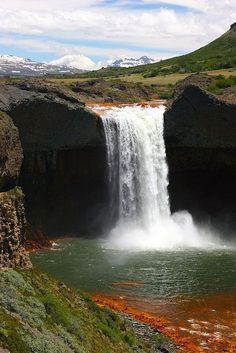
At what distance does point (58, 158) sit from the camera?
4997 cm

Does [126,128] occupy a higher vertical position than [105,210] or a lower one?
higher

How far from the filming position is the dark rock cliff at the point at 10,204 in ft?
104

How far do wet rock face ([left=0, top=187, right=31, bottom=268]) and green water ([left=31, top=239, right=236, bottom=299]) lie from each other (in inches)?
191

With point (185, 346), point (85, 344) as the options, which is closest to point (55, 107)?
point (185, 346)

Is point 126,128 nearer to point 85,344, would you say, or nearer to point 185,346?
point 185,346

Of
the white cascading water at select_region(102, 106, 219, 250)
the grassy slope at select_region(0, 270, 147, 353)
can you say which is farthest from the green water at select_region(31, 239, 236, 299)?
the grassy slope at select_region(0, 270, 147, 353)

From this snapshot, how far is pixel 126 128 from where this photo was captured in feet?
167

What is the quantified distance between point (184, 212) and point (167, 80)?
129 feet

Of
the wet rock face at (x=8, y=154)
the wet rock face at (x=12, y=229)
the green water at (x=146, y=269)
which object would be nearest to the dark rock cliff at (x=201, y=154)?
the green water at (x=146, y=269)

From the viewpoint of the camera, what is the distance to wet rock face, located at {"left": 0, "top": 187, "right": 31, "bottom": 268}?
31220 mm

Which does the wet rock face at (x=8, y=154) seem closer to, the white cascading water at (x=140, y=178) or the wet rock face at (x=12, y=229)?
the wet rock face at (x=12, y=229)

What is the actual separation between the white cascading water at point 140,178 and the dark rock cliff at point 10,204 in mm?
13647

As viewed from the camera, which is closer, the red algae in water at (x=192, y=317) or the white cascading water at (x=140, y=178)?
the red algae in water at (x=192, y=317)

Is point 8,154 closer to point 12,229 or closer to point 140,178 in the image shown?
point 12,229
